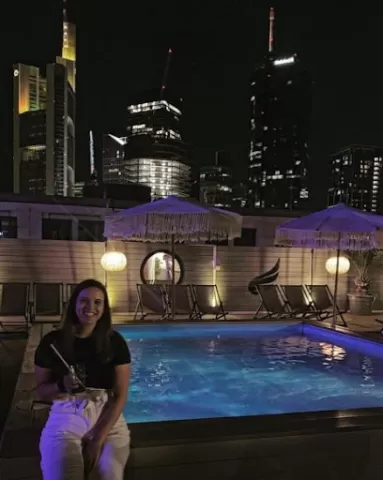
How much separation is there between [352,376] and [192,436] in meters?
→ 3.71

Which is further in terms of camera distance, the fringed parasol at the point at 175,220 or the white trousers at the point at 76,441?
the fringed parasol at the point at 175,220

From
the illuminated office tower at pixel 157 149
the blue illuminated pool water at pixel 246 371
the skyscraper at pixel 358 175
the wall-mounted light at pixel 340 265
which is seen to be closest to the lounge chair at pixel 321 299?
the wall-mounted light at pixel 340 265

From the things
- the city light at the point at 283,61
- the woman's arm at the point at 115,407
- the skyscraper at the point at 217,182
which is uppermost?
the city light at the point at 283,61

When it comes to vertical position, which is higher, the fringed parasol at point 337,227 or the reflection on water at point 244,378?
the fringed parasol at point 337,227

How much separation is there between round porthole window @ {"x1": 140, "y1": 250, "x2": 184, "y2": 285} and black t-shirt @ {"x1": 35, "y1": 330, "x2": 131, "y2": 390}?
24.8ft

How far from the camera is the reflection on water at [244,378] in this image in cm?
464

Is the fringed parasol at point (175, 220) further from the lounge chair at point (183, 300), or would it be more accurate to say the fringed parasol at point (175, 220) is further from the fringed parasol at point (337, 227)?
the lounge chair at point (183, 300)

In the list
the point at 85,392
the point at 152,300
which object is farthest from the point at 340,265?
the point at 85,392

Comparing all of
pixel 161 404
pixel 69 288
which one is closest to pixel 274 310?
pixel 69 288

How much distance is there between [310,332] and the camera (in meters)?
8.09

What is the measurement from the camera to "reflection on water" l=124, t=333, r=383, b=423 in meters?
4.64

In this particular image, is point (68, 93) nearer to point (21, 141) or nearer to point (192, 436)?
point (21, 141)

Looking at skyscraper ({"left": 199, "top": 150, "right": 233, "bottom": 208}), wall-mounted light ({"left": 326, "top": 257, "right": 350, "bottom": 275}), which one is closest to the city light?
skyscraper ({"left": 199, "top": 150, "right": 233, "bottom": 208})

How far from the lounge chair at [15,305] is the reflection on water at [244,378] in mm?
1955
